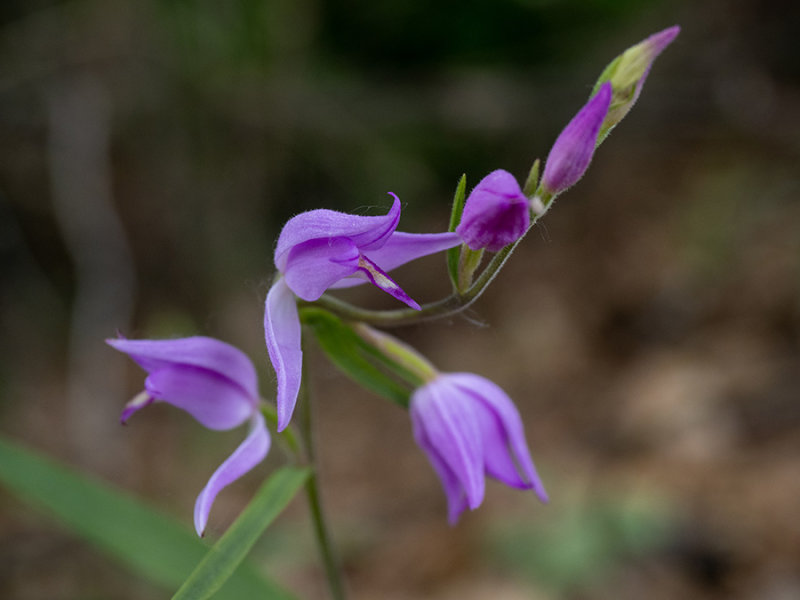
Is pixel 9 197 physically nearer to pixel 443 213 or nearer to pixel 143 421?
pixel 143 421

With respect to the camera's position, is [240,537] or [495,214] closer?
[495,214]

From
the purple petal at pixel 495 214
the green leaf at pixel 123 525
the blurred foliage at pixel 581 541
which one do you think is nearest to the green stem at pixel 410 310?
the purple petal at pixel 495 214

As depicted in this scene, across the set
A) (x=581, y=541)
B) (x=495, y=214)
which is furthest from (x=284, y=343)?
(x=581, y=541)

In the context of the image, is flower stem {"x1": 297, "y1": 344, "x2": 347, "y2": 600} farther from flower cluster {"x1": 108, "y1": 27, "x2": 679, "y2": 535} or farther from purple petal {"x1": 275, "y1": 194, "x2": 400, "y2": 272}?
purple petal {"x1": 275, "y1": 194, "x2": 400, "y2": 272}

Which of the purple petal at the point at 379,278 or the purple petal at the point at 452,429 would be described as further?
the purple petal at the point at 452,429

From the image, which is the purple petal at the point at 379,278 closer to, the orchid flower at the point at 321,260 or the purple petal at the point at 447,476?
the orchid flower at the point at 321,260

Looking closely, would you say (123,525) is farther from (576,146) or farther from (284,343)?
(576,146)

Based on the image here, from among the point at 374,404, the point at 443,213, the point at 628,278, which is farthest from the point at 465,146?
the point at 374,404
